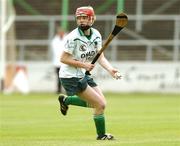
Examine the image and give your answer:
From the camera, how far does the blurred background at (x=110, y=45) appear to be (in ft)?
107

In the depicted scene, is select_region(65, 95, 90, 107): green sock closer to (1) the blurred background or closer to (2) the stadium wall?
(1) the blurred background

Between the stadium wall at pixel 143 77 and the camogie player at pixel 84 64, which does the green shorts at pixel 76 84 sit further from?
the stadium wall at pixel 143 77

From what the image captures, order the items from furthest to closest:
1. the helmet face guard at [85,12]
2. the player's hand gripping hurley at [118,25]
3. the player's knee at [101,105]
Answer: the player's knee at [101,105], the helmet face guard at [85,12], the player's hand gripping hurley at [118,25]

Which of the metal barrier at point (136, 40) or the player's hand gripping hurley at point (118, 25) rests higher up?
the player's hand gripping hurley at point (118, 25)

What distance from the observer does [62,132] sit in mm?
Result: 15141

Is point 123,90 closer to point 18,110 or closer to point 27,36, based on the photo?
point 27,36

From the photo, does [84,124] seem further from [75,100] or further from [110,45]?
[110,45]

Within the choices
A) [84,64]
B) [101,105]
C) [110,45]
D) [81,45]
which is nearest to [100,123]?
[101,105]

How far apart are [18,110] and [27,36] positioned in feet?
49.8

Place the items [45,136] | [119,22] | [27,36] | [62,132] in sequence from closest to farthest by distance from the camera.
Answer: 1. [119,22]
2. [45,136]
3. [62,132]
4. [27,36]

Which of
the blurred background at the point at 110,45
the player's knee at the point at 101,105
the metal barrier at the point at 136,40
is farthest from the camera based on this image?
the metal barrier at the point at 136,40

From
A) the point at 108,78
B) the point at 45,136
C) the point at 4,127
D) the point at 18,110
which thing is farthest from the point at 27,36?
the point at 45,136

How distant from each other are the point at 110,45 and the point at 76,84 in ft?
69.3

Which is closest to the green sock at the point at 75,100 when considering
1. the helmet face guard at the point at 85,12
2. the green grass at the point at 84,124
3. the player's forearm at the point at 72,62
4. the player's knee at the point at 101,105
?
the player's knee at the point at 101,105
